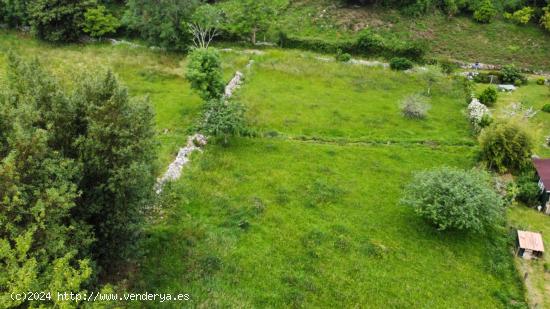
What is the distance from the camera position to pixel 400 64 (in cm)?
5672

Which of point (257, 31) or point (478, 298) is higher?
point (257, 31)

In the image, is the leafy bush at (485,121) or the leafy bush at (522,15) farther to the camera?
the leafy bush at (522,15)

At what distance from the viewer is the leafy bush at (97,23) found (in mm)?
60578

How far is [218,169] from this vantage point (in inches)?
1339

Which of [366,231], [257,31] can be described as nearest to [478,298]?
[366,231]

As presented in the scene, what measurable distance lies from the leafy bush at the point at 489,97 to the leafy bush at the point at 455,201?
2130 centimetres

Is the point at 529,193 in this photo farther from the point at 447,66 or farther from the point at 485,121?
the point at 447,66

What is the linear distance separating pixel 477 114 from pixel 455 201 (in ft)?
63.1

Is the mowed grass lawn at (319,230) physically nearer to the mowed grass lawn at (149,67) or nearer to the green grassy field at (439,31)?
the mowed grass lawn at (149,67)

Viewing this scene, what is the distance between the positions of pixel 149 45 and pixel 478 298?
51721mm

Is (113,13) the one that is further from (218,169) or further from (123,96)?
(123,96)

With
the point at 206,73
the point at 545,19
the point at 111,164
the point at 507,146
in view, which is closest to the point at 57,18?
the point at 206,73

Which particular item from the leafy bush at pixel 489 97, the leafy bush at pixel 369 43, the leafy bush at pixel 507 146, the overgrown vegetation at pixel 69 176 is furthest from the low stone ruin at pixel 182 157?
the leafy bush at pixel 369 43

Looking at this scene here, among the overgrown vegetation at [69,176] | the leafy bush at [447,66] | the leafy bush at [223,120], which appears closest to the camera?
the overgrown vegetation at [69,176]
